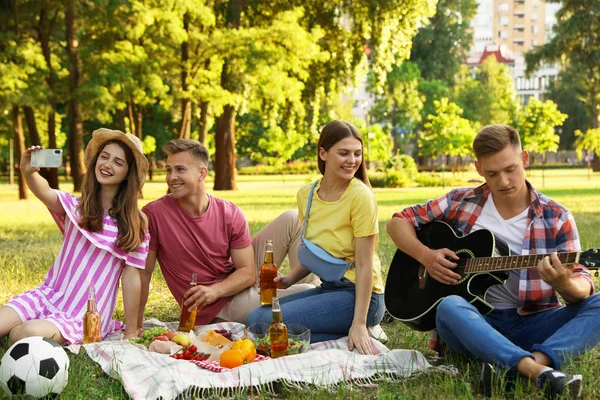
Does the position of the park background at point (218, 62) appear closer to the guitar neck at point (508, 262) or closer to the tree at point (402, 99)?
the guitar neck at point (508, 262)

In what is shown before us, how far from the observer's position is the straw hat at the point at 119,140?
5363mm

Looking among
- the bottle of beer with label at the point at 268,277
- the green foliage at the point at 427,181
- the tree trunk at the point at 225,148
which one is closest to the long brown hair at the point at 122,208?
the bottle of beer with label at the point at 268,277

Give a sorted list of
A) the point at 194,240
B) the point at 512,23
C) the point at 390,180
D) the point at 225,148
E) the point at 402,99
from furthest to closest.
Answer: the point at 512,23
the point at 402,99
the point at 390,180
the point at 225,148
the point at 194,240

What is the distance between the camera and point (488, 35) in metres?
140

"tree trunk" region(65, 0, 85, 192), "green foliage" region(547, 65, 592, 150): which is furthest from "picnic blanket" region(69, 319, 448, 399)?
"green foliage" region(547, 65, 592, 150)

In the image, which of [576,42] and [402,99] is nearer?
[576,42]

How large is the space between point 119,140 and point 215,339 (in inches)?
62.5

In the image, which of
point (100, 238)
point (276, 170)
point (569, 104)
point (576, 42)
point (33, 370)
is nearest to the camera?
point (33, 370)

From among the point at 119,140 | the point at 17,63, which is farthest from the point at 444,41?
the point at 119,140

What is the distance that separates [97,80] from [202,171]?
58.6 ft

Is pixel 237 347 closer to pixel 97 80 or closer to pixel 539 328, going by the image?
pixel 539 328

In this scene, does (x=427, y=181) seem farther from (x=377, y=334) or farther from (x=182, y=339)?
(x=182, y=339)

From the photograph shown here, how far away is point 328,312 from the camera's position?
201 inches

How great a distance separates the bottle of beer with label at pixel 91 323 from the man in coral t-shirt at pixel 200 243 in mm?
560
